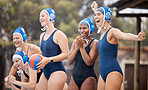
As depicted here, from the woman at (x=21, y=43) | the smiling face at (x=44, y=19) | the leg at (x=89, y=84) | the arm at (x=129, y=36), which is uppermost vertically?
the smiling face at (x=44, y=19)

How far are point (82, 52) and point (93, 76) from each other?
49cm

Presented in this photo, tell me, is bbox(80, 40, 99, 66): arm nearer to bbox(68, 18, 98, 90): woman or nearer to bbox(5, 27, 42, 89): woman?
bbox(68, 18, 98, 90): woman

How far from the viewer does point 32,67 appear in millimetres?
3953

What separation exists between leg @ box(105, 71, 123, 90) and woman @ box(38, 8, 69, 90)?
0.78 meters

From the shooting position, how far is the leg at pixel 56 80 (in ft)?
12.8

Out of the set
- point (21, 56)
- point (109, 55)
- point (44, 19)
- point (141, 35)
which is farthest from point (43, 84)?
point (141, 35)

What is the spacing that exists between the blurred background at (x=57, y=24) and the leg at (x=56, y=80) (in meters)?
2.88

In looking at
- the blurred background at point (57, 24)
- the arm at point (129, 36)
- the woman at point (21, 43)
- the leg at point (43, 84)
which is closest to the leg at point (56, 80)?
the leg at point (43, 84)

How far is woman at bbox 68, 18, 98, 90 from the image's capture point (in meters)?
4.18

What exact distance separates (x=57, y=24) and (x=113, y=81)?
653cm

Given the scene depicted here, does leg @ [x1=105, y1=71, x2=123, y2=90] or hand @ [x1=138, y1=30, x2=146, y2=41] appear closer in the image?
hand @ [x1=138, y1=30, x2=146, y2=41]

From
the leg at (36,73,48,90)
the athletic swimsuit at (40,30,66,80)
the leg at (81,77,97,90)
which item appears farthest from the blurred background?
the leg at (36,73,48,90)

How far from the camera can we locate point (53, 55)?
13.4 feet

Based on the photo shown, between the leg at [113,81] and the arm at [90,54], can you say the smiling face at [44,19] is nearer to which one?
the arm at [90,54]
